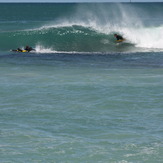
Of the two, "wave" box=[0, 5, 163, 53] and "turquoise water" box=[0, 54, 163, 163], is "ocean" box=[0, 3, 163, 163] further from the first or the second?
"wave" box=[0, 5, 163, 53]

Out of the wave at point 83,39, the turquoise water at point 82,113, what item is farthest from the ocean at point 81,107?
the wave at point 83,39

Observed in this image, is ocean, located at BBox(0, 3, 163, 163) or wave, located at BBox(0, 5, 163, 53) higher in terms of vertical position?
wave, located at BBox(0, 5, 163, 53)

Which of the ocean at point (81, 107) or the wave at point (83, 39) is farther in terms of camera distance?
the wave at point (83, 39)

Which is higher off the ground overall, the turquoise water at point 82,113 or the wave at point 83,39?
the wave at point 83,39

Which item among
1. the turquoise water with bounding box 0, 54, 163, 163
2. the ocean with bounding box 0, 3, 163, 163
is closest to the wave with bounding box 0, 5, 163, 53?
the ocean with bounding box 0, 3, 163, 163

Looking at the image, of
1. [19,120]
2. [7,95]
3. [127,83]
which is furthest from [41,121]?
[127,83]

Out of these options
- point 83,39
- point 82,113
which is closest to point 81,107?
point 82,113

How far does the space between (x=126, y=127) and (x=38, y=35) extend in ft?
115

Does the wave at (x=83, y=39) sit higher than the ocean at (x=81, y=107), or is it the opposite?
the wave at (x=83, y=39)

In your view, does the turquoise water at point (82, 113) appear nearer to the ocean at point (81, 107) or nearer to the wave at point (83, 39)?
the ocean at point (81, 107)

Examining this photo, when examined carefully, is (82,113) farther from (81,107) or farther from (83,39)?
(83,39)

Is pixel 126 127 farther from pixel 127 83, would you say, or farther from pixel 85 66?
pixel 85 66

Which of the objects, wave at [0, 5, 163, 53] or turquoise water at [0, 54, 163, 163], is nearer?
turquoise water at [0, 54, 163, 163]

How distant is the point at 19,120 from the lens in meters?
20.6
